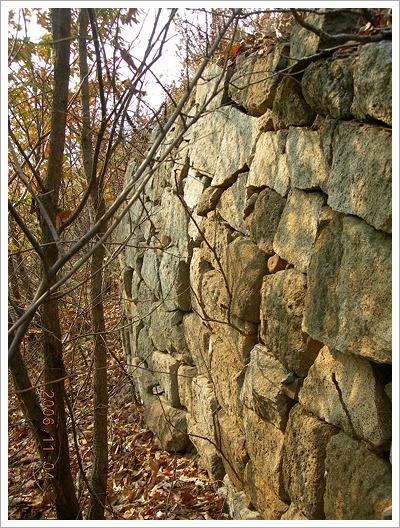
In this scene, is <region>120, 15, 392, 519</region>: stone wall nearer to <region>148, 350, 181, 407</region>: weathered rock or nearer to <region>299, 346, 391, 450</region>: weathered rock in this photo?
<region>299, 346, 391, 450</region>: weathered rock

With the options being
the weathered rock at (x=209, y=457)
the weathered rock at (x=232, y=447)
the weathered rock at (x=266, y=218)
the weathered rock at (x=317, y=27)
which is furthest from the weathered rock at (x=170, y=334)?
the weathered rock at (x=317, y=27)

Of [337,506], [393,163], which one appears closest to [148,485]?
[337,506]

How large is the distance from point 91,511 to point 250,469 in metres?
0.82

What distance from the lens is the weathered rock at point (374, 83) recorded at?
5.16 feet

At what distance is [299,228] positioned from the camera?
7.03 feet

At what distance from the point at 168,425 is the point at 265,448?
154 cm

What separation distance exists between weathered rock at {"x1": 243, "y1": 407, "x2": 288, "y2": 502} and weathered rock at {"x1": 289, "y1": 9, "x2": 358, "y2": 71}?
153 centimetres

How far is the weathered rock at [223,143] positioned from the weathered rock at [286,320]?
0.71 meters

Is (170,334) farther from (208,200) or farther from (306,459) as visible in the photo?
(306,459)

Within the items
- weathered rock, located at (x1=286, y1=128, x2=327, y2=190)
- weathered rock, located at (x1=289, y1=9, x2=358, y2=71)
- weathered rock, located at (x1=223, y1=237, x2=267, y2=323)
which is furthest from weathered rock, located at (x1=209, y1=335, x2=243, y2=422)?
weathered rock, located at (x1=289, y1=9, x2=358, y2=71)

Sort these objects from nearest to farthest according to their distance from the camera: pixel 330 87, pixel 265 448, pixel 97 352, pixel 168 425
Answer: pixel 330 87 < pixel 265 448 < pixel 97 352 < pixel 168 425

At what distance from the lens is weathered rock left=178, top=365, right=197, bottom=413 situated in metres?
3.62

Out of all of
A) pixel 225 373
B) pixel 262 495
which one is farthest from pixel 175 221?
pixel 262 495

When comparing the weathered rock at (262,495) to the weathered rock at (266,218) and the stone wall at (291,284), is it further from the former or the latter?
the weathered rock at (266,218)
